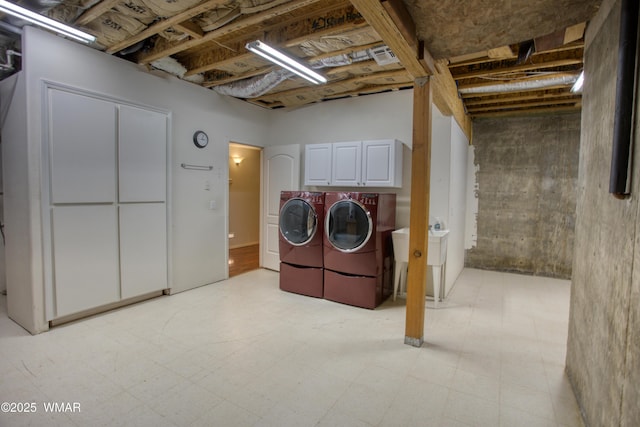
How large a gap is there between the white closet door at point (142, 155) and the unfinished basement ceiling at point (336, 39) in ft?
1.95

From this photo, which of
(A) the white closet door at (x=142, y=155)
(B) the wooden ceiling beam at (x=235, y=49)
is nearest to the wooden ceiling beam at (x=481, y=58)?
(B) the wooden ceiling beam at (x=235, y=49)

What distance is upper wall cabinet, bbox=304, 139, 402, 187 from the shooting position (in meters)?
3.95

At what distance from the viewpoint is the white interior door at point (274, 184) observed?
Answer: 4879mm

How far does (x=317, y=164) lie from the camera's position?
14.8 ft

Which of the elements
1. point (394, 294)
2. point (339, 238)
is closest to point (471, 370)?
point (394, 294)

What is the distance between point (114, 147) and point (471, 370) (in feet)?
12.8

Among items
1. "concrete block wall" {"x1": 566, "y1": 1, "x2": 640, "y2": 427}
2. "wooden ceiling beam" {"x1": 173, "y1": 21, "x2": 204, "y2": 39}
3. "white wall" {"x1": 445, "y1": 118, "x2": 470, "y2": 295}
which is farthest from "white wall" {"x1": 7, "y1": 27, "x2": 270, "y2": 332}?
"concrete block wall" {"x1": 566, "y1": 1, "x2": 640, "y2": 427}

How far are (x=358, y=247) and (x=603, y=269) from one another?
7.33 feet

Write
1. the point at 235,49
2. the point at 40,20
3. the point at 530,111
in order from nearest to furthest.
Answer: the point at 40,20 → the point at 235,49 → the point at 530,111

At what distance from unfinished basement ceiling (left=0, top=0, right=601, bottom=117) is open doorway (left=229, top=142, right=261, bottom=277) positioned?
313 cm

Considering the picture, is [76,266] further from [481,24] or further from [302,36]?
[481,24]

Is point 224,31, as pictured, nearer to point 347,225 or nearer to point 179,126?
point 179,126

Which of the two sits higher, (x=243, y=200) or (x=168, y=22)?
(x=168, y=22)

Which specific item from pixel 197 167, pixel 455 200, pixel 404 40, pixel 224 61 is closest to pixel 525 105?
pixel 455 200
